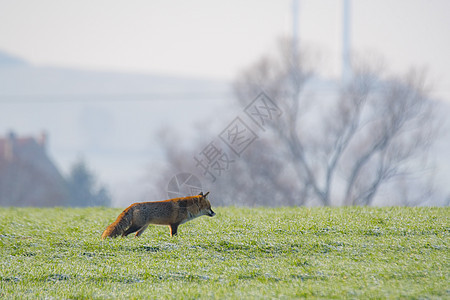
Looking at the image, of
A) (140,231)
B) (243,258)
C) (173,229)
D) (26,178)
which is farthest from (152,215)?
(26,178)

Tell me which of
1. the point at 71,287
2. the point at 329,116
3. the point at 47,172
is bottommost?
the point at 47,172

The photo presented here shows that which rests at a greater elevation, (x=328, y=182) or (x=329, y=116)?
→ (x=329, y=116)

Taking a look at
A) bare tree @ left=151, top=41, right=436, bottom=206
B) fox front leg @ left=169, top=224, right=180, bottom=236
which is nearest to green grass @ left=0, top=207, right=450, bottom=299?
fox front leg @ left=169, top=224, right=180, bottom=236

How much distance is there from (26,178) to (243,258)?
64.2 metres

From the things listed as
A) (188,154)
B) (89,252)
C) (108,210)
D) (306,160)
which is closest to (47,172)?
(188,154)

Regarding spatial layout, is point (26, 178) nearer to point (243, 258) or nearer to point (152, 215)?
point (152, 215)

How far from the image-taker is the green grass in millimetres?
10039

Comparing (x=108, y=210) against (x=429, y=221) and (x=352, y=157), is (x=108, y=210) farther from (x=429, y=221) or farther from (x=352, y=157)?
(x=352, y=157)

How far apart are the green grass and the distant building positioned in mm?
54891

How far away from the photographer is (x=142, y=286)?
10.5 m

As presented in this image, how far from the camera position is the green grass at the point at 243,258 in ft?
32.9

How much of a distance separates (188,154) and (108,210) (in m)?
37.9

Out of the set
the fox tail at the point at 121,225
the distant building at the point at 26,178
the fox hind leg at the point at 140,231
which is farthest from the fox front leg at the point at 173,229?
the distant building at the point at 26,178

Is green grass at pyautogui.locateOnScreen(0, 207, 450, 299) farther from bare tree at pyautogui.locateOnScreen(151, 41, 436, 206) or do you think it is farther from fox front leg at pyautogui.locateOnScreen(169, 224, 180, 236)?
bare tree at pyautogui.locateOnScreen(151, 41, 436, 206)
